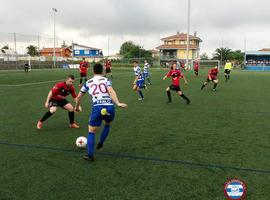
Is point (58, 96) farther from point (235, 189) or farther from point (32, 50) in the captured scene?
point (32, 50)

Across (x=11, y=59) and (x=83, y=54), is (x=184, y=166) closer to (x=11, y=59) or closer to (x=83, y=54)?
(x=11, y=59)

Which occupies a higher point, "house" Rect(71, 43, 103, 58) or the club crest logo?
"house" Rect(71, 43, 103, 58)

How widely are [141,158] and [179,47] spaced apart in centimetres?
7609

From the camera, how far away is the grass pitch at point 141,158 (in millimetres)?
4094

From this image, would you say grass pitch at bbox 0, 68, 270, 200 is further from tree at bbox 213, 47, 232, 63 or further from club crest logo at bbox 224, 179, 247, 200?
tree at bbox 213, 47, 232, 63

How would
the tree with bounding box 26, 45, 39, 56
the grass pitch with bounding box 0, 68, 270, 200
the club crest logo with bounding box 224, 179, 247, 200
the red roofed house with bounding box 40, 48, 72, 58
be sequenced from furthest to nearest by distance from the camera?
the red roofed house with bounding box 40, 48, 72, 58 < the tree with bounding box 26, 45, 39, 56 < the grass pitch with bounding box 0, 68, 270, 200 < the club crest logo with bounding box 224, 179, 247, 200

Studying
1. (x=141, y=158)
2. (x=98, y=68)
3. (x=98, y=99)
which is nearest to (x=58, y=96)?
(x=98, y=99)

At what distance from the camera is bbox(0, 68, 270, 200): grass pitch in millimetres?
4094

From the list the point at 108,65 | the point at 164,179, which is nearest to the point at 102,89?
the point at 164,179

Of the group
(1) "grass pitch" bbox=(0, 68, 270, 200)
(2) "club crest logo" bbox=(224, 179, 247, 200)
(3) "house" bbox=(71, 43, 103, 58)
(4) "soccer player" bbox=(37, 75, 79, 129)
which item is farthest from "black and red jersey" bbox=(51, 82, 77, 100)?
(3) "house" bbox=(71, 43, 103, 58)

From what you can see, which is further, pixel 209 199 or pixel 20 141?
pixel 20 141

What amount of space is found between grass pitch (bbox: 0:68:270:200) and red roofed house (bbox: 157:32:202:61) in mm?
69698

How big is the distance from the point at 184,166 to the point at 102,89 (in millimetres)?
2057

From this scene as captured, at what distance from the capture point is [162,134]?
7129mm
